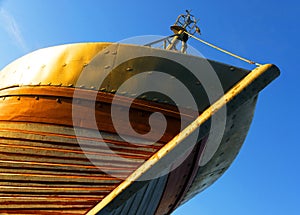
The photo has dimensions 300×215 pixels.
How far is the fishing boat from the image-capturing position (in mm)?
4406

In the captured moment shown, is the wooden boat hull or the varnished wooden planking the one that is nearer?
the varnished wooden planking

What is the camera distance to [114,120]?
512cm

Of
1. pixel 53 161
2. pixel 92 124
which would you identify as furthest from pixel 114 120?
pixel 53 161

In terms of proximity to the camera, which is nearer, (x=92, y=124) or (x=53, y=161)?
(x=53, y=161)

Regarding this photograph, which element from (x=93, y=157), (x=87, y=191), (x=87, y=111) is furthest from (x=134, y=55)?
(x=87, y=191)

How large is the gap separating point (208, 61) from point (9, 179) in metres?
3.12

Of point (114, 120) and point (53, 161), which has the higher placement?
point (114, 120)

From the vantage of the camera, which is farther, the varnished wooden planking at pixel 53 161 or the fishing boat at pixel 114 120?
the fishing boat at pixel 114 120

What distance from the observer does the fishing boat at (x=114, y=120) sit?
173 inches

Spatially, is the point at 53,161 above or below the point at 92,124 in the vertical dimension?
below

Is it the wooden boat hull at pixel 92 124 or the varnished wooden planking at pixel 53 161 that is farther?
the wooden boat hull at pixel 92 124

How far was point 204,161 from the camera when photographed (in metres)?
5.65

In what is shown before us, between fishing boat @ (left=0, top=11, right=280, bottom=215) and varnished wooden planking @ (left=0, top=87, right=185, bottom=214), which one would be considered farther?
fishing boat @ (left=0, top=11, right=280, bottom=215)

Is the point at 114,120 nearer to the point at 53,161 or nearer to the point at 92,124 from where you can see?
the point at 92,124
